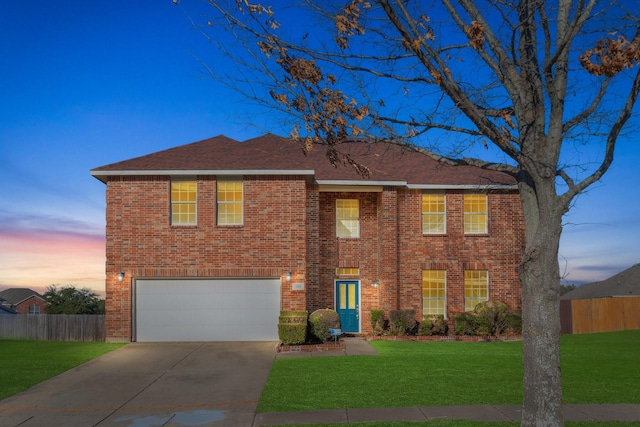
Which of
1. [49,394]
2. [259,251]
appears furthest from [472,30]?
[259,251]

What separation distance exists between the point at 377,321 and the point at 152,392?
1148 centimetres

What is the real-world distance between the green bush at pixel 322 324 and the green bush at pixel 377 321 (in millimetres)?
2860

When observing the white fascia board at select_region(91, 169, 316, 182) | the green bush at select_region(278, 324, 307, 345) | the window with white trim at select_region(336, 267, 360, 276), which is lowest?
the green bush at select_region(278, 324, 307, 345)

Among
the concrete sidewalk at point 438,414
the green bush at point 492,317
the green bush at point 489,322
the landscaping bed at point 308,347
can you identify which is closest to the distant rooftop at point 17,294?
the landscaping bed at point 308,347

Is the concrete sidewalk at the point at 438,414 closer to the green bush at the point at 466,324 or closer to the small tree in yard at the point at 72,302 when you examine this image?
the green bush at the point at 466,324

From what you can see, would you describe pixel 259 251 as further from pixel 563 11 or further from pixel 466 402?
pixel 563 11

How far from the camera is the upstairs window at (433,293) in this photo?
2588 centimetres

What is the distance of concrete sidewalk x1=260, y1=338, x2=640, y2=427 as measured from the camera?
36.3ft

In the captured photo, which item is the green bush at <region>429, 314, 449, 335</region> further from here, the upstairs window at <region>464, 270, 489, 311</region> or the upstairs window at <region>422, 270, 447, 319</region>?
the upstairs window at <region>464, 270, 489, 311</region>

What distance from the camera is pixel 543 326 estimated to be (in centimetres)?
834

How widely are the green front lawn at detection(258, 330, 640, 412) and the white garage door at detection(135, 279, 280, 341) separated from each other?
4.32 meters

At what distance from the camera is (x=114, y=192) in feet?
76.6

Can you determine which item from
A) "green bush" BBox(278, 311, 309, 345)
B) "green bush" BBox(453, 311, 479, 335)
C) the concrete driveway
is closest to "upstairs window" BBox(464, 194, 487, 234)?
"green bush" BBox(453, 311, 479, 335)

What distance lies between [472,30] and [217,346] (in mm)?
16630
